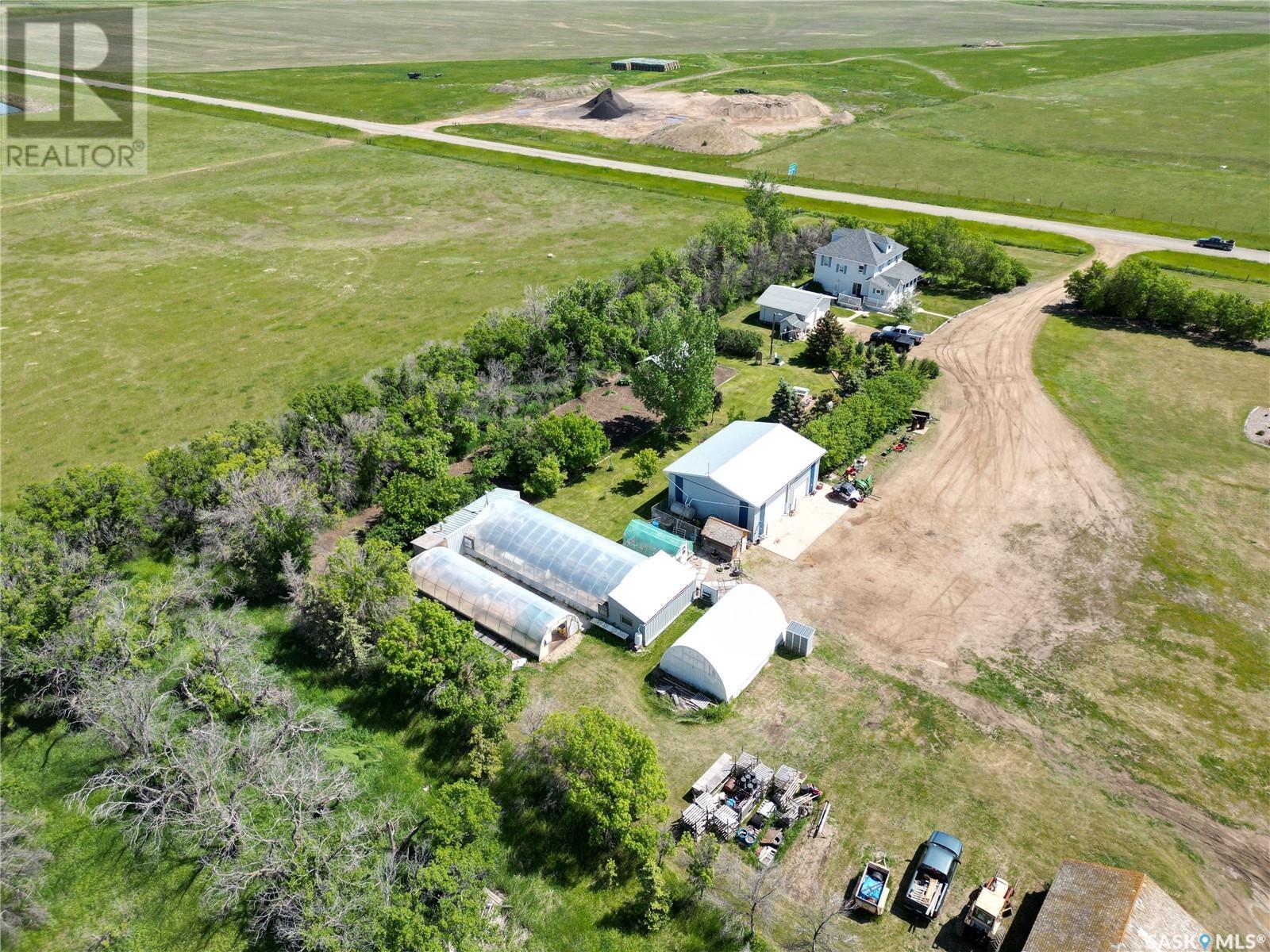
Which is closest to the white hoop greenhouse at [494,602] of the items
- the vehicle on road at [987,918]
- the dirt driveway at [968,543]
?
the dirt driveway at [968,543]

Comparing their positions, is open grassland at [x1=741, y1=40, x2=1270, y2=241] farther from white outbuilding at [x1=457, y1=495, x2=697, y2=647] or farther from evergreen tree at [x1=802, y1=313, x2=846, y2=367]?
white outbuilding at [x1=457, y1=495, x2=697, y2=647]

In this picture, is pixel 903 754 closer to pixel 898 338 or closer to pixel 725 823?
pixel 725 823

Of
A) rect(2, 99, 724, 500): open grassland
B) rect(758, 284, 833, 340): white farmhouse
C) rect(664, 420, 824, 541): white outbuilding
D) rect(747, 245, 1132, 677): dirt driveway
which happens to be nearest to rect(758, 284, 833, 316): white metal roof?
rect(758, 284, 833, 340): white farmhouse

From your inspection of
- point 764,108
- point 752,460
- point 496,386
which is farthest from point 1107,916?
point 764,108

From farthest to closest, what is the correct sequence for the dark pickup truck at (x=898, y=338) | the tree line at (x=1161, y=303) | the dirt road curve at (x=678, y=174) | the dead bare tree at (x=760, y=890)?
the dirt road curve at (x=678, y=174) → the dark pickup truck at (x=898, y=338) → the tree line at (x=1161, y=303) → the dead bare tree at (x=760, y=890)

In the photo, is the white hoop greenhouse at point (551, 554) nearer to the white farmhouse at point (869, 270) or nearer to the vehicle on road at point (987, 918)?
the vehicle on road at point (987, 918)

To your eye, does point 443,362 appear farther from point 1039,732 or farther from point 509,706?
point 1039,732
